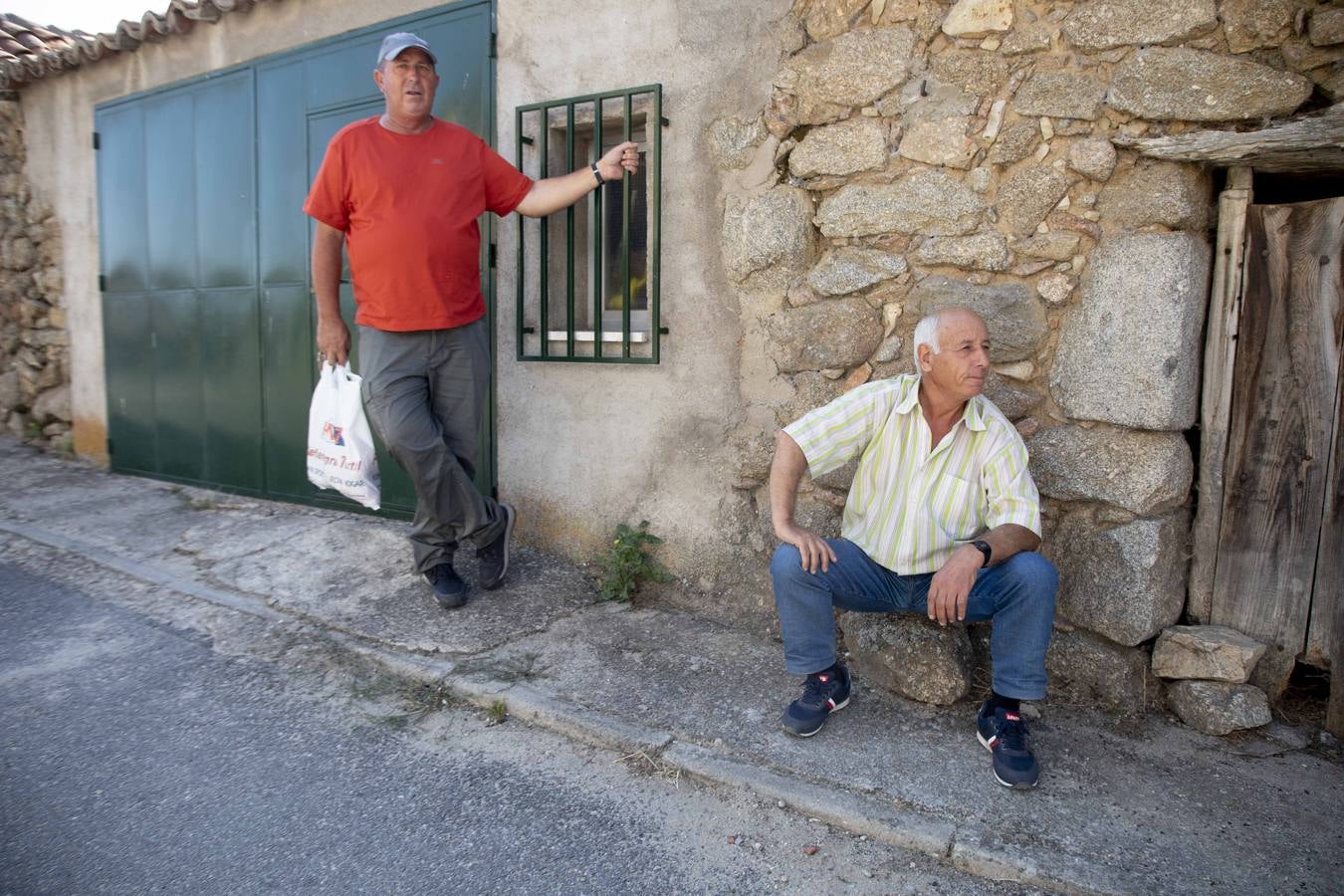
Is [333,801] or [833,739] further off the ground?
[833,739]

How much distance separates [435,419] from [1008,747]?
8.32 feet

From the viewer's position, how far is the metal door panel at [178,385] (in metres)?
6.00

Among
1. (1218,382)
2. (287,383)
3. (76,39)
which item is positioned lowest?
(287,383)

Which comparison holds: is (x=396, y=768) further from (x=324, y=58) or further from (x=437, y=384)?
(x=324, y=58)

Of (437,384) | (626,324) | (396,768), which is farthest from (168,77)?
(396,768)

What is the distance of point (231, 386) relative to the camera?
576cm

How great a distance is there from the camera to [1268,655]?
2898mm

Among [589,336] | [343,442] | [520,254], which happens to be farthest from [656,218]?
[343,442]

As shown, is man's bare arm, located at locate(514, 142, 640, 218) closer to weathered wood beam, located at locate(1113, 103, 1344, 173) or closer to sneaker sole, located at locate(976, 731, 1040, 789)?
weathered wood beam, located at locate(1113, 103, 1344, 173)

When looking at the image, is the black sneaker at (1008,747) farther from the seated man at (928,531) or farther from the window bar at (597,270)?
the window bar at (597,270)

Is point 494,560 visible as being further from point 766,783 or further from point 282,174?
point 282,174

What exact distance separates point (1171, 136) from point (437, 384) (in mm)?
Answer: 2814

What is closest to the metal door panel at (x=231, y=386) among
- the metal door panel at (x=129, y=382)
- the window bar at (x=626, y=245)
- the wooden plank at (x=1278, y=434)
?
the metal door panel at (x=129, y=382)

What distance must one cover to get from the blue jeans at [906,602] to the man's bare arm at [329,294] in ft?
6.92
